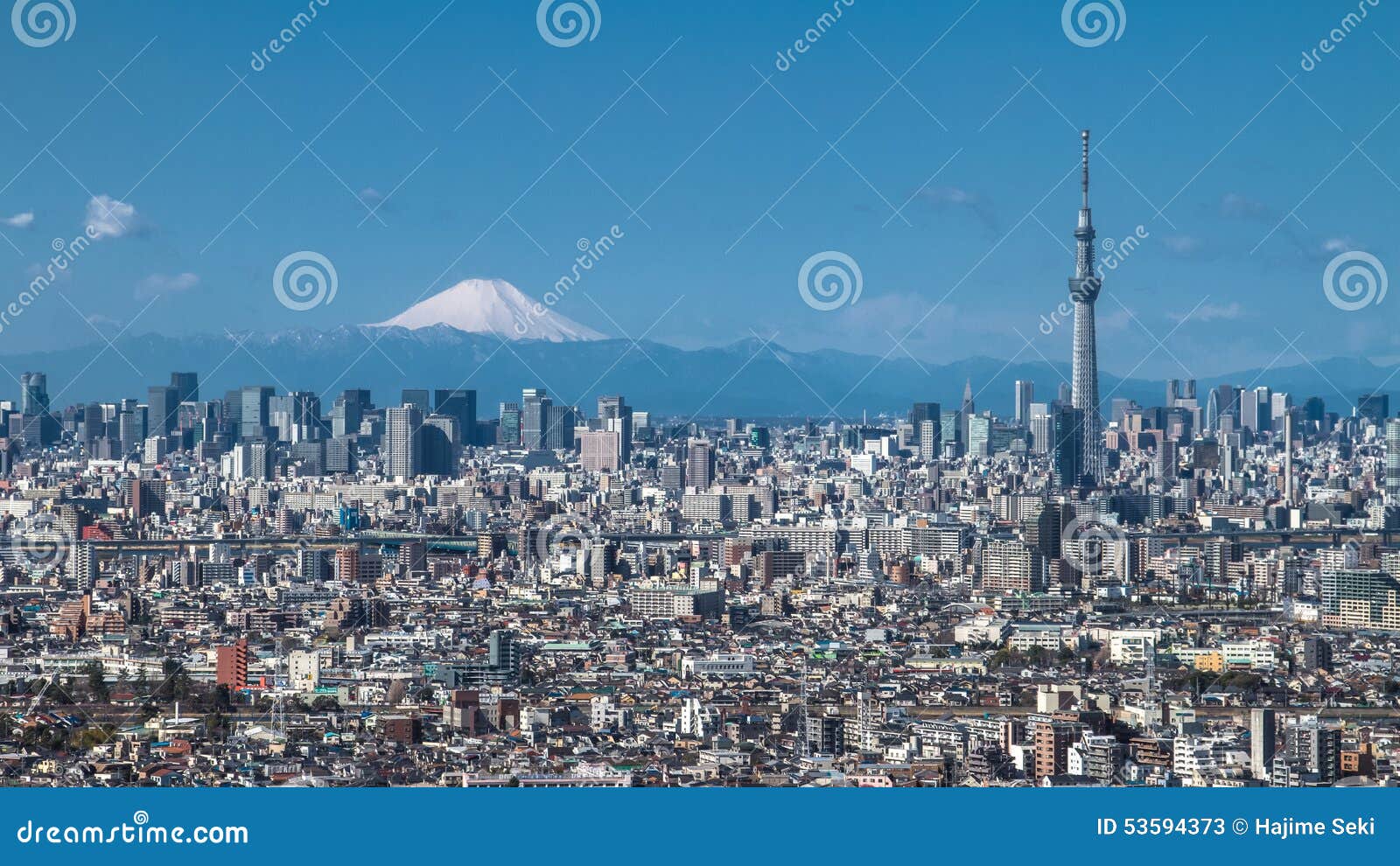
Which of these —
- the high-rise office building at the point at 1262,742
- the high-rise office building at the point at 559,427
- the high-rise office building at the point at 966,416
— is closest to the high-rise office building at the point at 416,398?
the high-rise office building at the point at 559,427

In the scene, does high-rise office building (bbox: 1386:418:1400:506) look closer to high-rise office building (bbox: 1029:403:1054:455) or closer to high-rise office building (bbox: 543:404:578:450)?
high-rise office building (bbox: 1029:403:1054:455)

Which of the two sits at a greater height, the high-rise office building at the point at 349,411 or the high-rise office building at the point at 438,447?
the high-rise office building at the point at 349,411

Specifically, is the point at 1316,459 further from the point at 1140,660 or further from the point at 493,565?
the point at 1140,660

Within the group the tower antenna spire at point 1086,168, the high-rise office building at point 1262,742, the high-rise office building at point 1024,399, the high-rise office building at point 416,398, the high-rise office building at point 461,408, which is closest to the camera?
the high-rise office building at point 1262,742

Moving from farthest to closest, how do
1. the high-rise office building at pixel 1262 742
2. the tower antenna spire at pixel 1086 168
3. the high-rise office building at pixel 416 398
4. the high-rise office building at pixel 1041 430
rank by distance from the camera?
the high-rise office building at pixel 416 398 → the high-rise office building at pixel 1041 430 → the tower antenna spire at pixel 1086 168 → the high-rise office building at pixel 1262 742

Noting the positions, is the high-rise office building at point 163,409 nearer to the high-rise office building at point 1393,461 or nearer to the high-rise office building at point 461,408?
the high-rise office building at point 461,408

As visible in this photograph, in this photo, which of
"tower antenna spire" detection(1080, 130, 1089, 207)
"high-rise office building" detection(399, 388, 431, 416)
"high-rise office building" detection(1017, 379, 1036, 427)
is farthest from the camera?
"high-rise office building" detection(1017, 379, 1036, 427)

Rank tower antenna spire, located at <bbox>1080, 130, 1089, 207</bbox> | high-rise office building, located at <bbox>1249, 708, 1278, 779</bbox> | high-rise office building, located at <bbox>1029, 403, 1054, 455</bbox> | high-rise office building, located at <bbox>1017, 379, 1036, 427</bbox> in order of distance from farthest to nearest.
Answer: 1. high-rise office building, located at <bbox>1017, 379, 1036, 427</bbox>
2. high-rise office building, located at <bbox>1029, 403, 1054, 455</bbox>
3. tower antenna spire, located at <bbox>1080, 130, 1089, 207</bbox>
4. high-rise office building, located at <bbox>1249, 708, 1278, 779</bbox>

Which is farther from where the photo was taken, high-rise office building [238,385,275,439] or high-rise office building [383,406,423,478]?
high-rise office building [238,385,275,439]

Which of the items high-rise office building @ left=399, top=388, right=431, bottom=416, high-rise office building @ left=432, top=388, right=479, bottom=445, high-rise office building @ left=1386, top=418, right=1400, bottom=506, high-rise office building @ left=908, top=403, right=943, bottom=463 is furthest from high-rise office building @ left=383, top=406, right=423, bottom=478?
high-rise office building @ left=1386, top=418, right=1400, bottom=506
